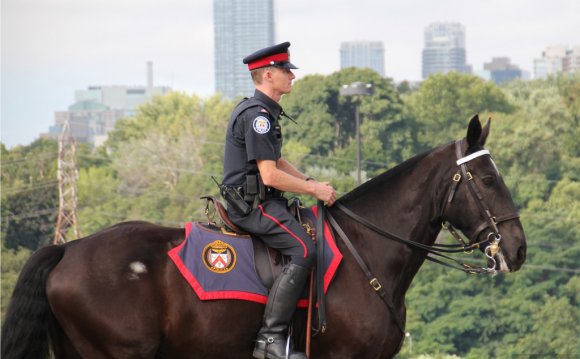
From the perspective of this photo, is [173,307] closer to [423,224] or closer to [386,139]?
[423,224]

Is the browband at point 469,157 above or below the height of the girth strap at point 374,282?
above

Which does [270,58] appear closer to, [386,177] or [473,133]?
[386,177]

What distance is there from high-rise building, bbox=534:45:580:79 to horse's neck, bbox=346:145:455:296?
142251 millimetres

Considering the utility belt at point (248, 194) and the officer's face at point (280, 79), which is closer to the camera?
the utility belt at point (248, 194)

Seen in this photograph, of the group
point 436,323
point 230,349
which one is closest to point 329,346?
point 230,349

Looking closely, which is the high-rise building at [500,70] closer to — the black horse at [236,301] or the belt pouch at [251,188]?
the black horse at [236,301]

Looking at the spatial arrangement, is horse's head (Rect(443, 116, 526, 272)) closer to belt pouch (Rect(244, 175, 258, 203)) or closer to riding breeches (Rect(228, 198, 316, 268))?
riding breeches (Rect(228, 198, 316, 268))

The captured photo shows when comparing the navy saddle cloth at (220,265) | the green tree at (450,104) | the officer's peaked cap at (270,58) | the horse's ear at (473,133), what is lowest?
the green tree at (450,104)

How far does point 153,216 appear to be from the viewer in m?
79.1

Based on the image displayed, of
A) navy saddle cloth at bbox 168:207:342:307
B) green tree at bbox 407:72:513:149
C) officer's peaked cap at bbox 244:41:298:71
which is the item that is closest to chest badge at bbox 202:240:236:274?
navy saddle cloth at bbox 168:207:342:307

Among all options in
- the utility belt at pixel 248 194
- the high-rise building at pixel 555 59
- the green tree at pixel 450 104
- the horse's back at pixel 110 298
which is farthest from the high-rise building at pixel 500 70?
the horse's back at pixel 110 298

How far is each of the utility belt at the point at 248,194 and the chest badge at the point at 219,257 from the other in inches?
10.7

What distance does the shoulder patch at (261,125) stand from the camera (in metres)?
7.81

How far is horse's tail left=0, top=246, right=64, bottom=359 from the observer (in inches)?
293
